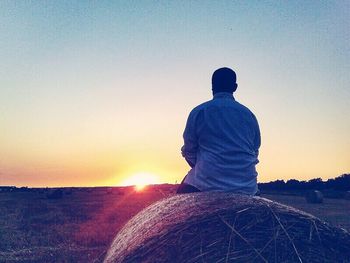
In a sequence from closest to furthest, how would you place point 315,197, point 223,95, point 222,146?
point 222,146 < point 223,95 < point 315,197

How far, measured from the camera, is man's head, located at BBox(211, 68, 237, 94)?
529cm

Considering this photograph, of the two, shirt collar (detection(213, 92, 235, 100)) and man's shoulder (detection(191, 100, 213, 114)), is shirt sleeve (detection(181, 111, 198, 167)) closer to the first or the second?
man's shoulder (detection(191, 100, 213, 114))

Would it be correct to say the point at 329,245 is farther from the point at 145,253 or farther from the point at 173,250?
the point at 145,253

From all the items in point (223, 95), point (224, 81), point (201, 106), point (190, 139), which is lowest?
point (190, 139)

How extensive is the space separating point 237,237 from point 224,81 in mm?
2544

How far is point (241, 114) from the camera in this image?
504cm

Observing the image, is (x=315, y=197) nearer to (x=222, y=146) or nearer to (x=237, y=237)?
(x=222, y=146)

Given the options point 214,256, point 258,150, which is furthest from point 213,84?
point 214,256

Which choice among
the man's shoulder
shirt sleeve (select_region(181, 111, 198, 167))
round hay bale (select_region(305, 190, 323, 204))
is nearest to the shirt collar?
the man's shoulder

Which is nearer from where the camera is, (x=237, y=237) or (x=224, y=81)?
(x=237, y=237)

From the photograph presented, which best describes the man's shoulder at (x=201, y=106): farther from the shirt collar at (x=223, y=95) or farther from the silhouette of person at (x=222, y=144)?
the shirt collar at (x=223, y=95)

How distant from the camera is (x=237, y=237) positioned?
311 cm

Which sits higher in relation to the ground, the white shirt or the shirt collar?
the shirt collar

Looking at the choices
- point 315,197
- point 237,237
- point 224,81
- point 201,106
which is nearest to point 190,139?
point 201,106
